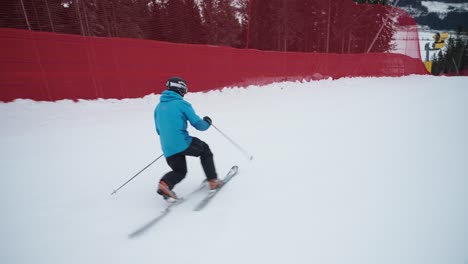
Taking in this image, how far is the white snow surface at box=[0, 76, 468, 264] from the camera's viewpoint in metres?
2.32

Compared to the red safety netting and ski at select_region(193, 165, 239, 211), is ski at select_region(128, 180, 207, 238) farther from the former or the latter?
the red safety netting

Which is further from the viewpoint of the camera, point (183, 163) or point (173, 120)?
point (183, 163)

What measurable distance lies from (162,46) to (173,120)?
5.66 meters

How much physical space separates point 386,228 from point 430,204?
0.85 meters

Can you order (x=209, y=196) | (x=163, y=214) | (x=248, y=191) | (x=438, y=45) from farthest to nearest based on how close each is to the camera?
(x=438, y=45) → (x=248, y=191) → (x=209, y=196) → (x=163, y=214)

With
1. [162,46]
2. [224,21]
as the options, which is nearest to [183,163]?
[162,46]

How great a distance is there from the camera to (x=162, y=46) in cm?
767

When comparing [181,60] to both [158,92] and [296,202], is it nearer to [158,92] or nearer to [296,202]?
[158,92]

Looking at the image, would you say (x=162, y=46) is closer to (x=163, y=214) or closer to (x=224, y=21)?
(x=224, y=21)

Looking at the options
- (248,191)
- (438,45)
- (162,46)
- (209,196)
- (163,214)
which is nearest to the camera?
(163,214)

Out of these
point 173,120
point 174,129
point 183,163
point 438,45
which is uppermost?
point 438,45

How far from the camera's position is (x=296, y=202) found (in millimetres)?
2979

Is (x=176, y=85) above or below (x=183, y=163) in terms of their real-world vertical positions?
above

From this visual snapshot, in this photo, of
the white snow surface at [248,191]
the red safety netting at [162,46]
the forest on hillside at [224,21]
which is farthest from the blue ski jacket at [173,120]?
the forest on hillside at [224,21]
